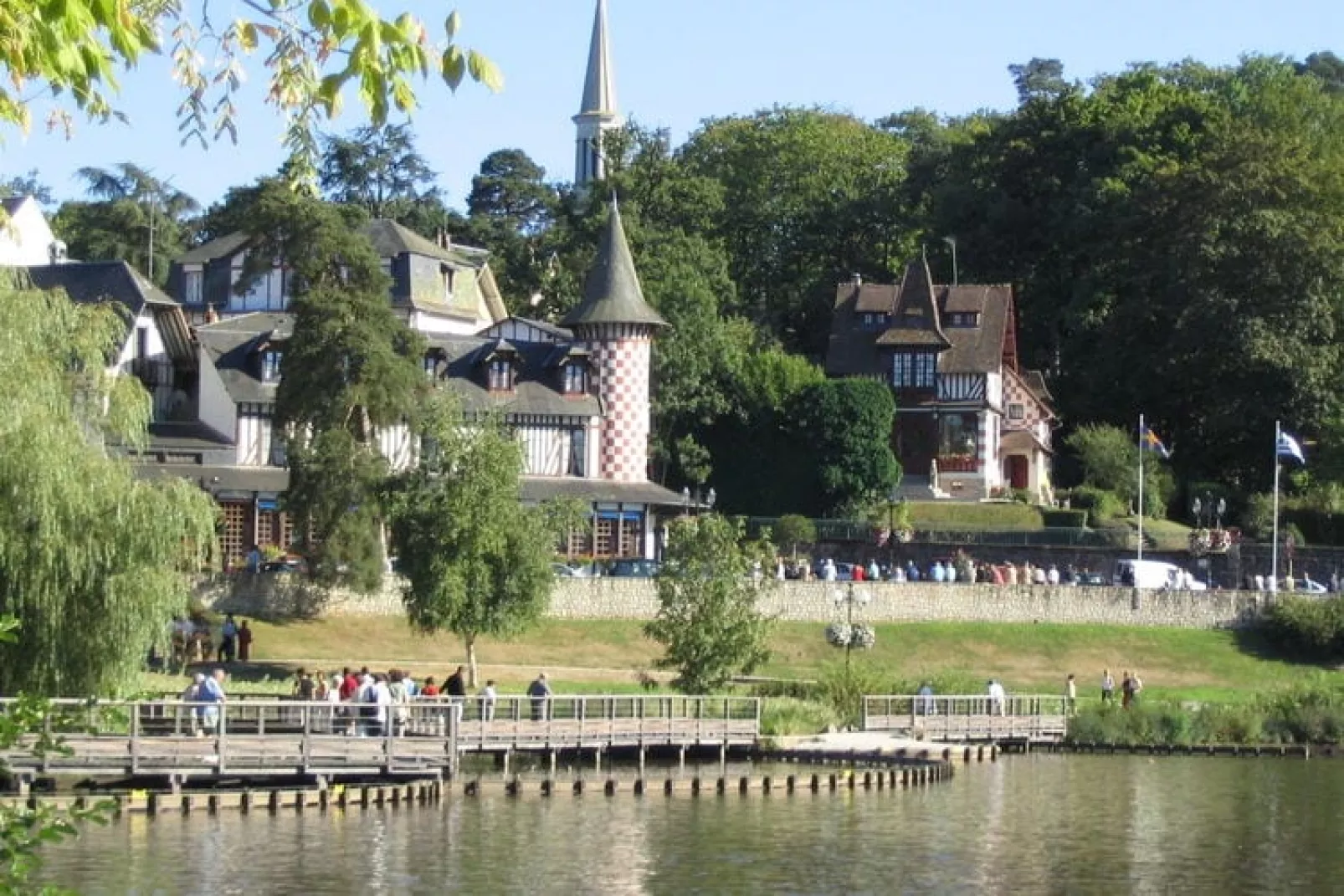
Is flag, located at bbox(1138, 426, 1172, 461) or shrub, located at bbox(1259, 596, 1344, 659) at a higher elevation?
flag, located at bbox(1138, 426, 1172, 461)

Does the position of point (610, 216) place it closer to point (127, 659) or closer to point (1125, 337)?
point (1125, 337)

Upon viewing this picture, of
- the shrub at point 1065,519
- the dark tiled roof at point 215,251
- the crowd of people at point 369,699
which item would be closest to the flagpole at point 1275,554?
the shrub at point 1065,519

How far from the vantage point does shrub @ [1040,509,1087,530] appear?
82375 millimetres

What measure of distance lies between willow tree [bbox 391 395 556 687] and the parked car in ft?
34.9

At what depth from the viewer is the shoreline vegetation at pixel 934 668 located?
53719 millimetres

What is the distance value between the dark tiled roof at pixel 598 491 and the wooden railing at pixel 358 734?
2749cm

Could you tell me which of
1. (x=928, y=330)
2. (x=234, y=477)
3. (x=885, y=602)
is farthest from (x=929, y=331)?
(x=234, y=477)

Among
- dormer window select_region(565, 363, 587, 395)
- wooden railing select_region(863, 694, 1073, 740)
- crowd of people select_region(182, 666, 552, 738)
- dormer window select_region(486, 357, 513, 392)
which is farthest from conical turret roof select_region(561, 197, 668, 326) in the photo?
crowd of people select_region(182, 666, 552, 738)

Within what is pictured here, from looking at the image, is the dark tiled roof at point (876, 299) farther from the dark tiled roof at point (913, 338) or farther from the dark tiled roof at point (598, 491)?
the dark tiled roof at point (598, 491)

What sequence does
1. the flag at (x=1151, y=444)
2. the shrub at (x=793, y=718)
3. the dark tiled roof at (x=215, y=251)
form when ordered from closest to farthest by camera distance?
the shrub at (x=793, y=718) → the flag at (x=1151, y=444) → the dark tiled roof at (x=215, y=251)

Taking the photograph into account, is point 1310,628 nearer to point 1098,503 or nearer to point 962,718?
point 1098,503

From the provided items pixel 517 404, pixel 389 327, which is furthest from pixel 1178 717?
pixel 517 404

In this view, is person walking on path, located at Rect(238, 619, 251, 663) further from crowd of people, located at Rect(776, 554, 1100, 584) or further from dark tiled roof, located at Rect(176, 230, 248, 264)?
dark tiled roof, located at Rect(176, 230, 248, 264)

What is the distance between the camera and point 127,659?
36938 mm
